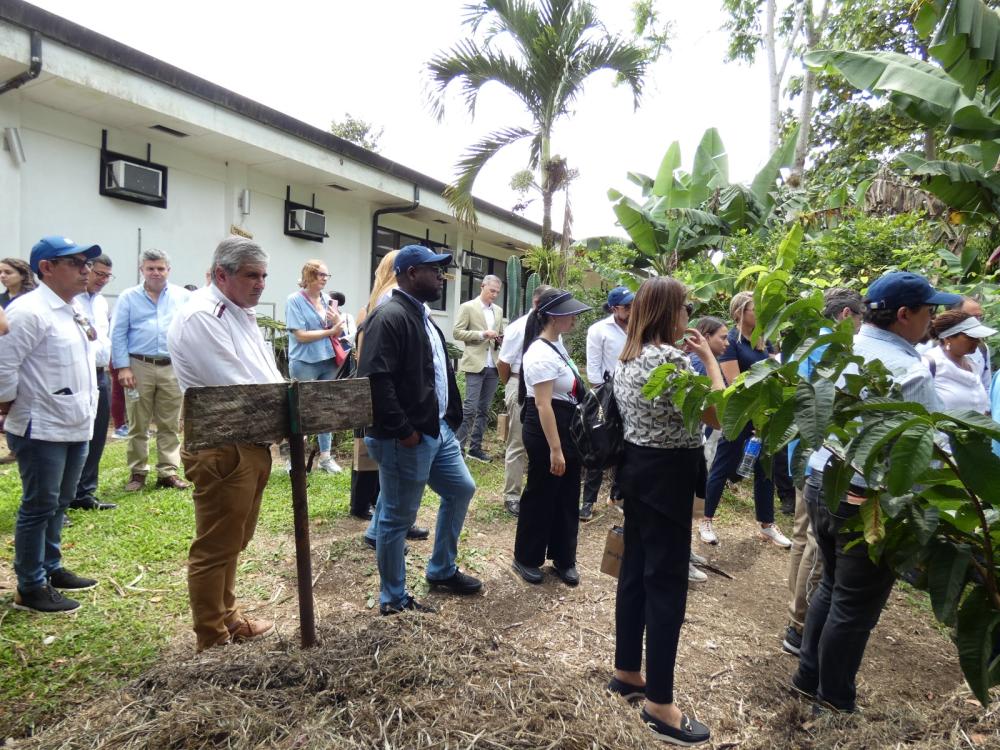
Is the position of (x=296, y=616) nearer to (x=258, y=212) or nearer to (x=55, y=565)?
(x=55, y=565)

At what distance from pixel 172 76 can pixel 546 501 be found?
7040 mm

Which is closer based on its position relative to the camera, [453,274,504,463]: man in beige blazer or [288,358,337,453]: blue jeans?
[288,358,337,453]: blue jeans

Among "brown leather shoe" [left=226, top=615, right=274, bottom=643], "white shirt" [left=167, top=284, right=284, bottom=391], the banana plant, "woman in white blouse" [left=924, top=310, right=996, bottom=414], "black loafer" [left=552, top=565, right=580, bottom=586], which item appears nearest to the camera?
"white shirt" [left=167, top=284, right=284, bottom=391]

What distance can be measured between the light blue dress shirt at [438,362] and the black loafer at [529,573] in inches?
55.8

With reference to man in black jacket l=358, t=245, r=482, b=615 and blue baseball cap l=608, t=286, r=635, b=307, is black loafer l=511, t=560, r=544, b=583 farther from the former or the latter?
blue baseball cap l=608, t=286, r=635, b=307

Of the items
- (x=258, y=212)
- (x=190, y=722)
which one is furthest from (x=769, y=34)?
(x=190, y=722)

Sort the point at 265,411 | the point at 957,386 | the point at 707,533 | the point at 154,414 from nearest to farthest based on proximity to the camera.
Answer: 1. the point at 265,411
2. the point at 957,386
3. the point at 707,533
4. the point at 154,414

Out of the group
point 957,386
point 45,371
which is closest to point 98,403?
point 45,371

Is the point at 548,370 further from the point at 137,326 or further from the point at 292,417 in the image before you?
the point at 137,326

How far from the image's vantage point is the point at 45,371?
340cm

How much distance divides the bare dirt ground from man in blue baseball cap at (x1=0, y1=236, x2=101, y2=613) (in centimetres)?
103

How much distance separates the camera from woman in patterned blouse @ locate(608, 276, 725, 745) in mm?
2736

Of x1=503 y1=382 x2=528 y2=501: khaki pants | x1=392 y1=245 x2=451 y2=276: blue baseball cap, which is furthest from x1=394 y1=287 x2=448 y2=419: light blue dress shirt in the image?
x1=503 y1=382 x2=528 y2=501: khaki pants

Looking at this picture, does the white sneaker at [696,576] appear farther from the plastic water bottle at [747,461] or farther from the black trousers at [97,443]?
the black trousers at [97,443]
